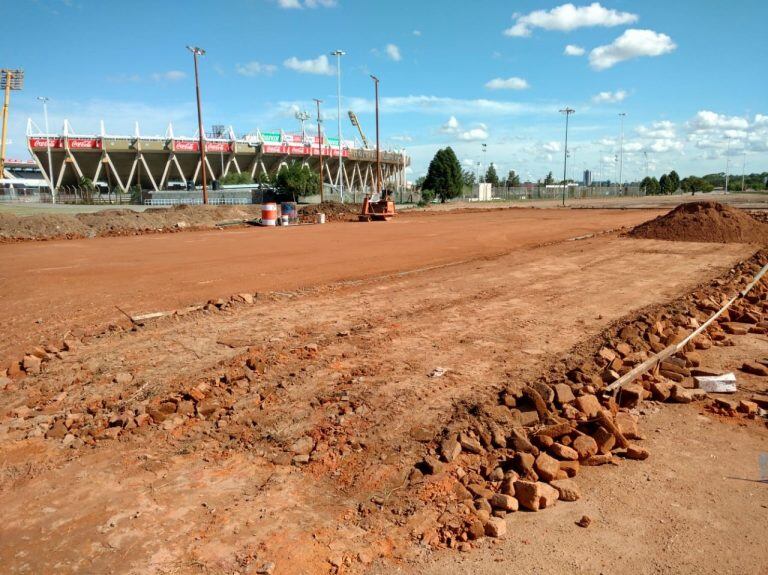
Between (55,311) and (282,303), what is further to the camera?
(282,303)

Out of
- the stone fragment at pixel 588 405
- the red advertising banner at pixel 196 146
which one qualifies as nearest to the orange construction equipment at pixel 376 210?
the stone fragment at pixel 588 405

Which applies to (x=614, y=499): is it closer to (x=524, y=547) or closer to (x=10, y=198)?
(x=524, y=547)

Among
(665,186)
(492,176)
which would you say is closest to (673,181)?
(665,186)

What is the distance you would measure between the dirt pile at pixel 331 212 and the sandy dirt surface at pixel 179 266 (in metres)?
12.6

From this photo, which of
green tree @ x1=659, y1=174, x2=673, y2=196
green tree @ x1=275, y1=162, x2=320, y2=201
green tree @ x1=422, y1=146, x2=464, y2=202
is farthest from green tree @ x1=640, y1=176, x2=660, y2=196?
green tree @ x1=275, y1=162, x2=320, y2=201

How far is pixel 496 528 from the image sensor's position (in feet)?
12.9

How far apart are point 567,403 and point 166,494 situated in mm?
4000

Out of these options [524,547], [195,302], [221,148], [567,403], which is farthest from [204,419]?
[221,148]

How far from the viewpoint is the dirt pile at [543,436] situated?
13.9 feet

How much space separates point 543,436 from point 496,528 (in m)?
1.40

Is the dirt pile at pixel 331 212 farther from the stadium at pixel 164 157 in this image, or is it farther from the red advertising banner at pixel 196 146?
the red advertising banner at pixel 196 146

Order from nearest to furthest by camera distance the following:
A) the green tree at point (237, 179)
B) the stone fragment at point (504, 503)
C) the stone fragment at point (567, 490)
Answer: the stone fragment at point (504, 503) → the stone fragment at point (567, 490) → the green tree at point (237, 179)

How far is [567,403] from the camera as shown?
5.85 metres

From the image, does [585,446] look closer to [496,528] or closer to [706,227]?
[496,528]
